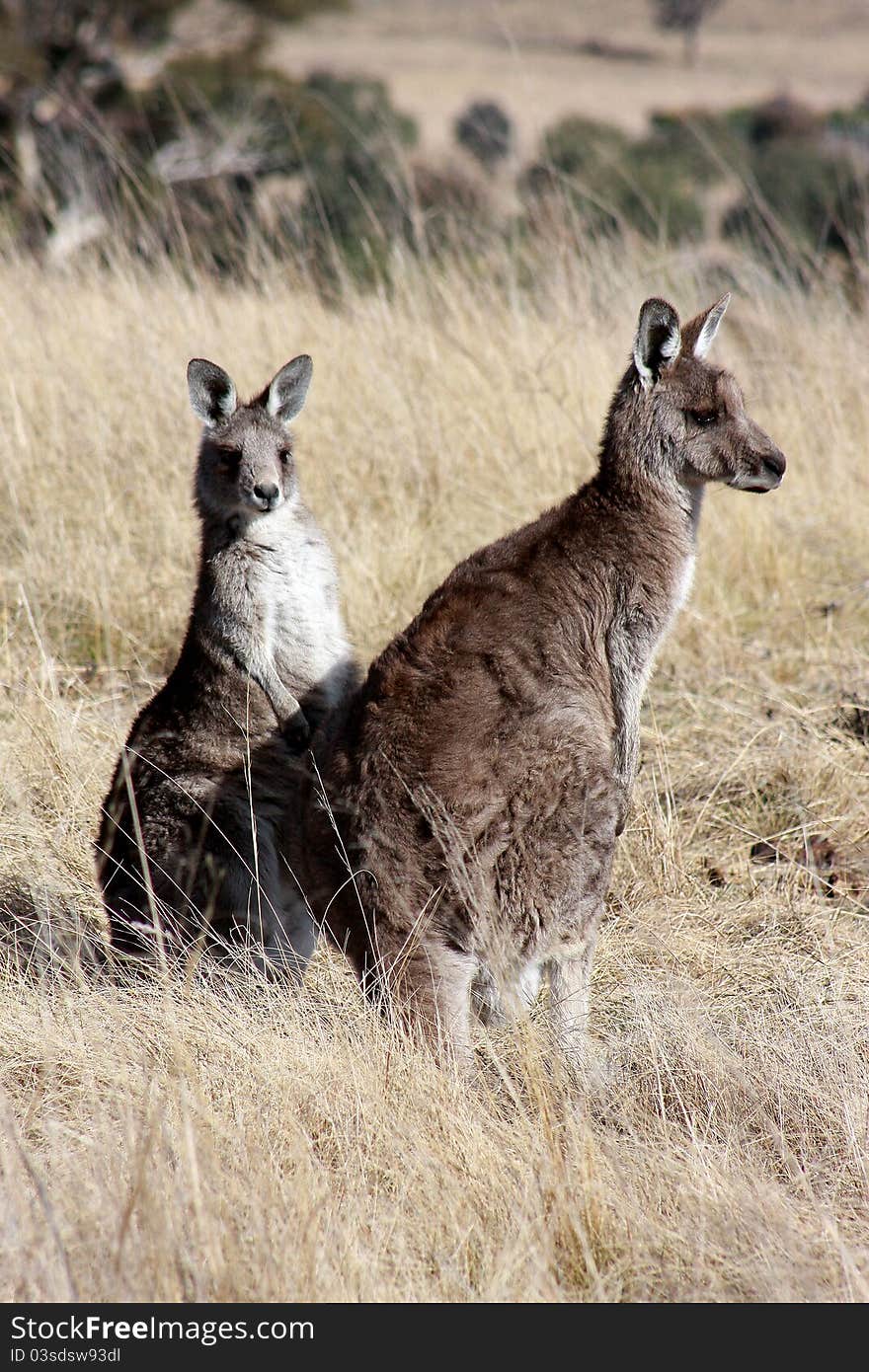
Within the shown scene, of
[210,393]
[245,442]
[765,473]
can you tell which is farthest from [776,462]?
[210,393]

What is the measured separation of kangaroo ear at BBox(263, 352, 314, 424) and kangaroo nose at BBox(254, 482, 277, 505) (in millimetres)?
444

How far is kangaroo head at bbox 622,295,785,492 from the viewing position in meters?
3.78

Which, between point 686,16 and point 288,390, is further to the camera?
point 686,16

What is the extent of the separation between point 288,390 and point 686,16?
63.5m

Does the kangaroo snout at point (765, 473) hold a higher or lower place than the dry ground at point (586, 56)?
lower

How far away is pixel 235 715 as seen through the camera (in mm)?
4016

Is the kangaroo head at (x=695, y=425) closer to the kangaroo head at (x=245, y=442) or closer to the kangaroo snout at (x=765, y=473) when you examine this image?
the kangaroo snout at (x=765, y=473)

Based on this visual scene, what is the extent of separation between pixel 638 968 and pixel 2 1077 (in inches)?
61.1

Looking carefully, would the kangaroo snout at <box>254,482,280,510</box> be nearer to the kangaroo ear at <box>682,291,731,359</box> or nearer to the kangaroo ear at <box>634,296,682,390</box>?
the kangaroo ear at <box>634,296,682,390</box>

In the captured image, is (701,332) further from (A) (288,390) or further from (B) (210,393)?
(B) (210,393)

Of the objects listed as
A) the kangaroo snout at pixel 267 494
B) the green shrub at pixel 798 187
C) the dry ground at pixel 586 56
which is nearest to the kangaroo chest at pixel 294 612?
the kangaroo snout at pixel 267 494

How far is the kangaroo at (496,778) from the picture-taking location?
3070 millimetres

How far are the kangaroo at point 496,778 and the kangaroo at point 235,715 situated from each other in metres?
0.46

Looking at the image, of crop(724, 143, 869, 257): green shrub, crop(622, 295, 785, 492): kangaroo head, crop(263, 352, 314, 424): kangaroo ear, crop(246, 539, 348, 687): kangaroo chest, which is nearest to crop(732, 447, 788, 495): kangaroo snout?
crop(622, 295, 785, 492): kangaroo head
